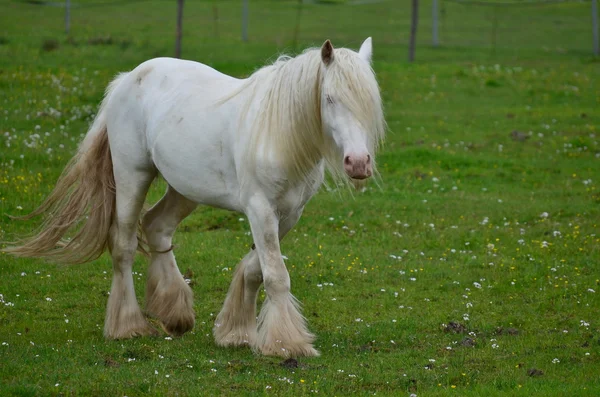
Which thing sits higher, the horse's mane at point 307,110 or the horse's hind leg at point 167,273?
the horse's mane at point 307,110

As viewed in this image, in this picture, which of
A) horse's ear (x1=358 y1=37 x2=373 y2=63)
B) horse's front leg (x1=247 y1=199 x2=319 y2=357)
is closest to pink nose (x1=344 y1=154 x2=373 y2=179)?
horse's front leg (x1=247 y1=199 x2=319 y2=357)

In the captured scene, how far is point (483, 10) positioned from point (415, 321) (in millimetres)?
31068

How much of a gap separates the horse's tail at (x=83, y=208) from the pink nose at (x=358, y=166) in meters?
2.81

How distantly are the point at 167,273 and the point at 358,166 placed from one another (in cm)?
267

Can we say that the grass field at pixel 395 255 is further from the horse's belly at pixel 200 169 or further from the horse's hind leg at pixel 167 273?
the horse's belly at pixel 200 169

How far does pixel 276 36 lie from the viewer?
28.8 metres

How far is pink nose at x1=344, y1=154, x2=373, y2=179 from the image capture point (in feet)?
19.6

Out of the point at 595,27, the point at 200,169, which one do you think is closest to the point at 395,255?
the point at 200,169

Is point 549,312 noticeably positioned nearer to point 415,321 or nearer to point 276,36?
point 415,321

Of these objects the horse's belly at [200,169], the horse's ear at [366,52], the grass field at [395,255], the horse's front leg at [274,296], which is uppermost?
the horse's ear at [366,52]

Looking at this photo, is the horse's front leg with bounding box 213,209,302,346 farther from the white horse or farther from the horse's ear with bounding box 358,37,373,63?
the horse's ear with bounding box 358,37,373,63

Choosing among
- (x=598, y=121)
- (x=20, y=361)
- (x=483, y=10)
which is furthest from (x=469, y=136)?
(x=483, y=10)

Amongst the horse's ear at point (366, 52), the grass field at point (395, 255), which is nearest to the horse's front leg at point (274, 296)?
the grass field at point (395, 255)

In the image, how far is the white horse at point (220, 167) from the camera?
6457 mm
